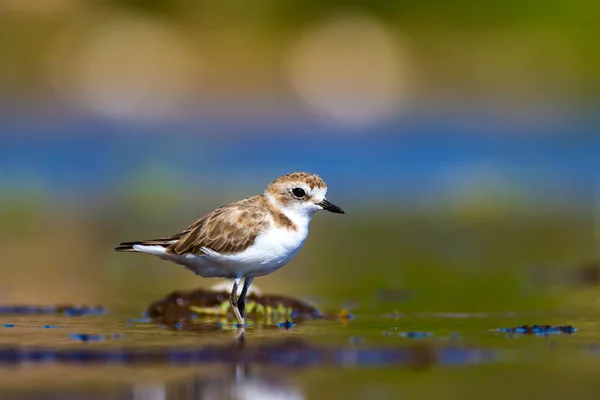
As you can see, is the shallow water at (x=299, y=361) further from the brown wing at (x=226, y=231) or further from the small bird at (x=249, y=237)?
the brown wing at (x=226, y=231)

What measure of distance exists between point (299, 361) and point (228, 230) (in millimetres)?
2705

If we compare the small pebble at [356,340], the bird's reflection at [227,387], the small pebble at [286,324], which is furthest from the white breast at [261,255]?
the bird's reflection at [227,387]

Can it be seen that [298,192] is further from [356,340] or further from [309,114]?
[309,114]

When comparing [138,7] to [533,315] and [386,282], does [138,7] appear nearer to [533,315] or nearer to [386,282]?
[386,282]

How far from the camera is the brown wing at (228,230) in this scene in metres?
10.8

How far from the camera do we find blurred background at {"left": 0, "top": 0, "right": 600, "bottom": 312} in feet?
71.7

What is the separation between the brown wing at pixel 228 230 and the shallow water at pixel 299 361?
0.76 metres

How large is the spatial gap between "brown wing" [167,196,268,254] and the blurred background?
7.19m

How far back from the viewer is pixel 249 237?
1078 centimetres

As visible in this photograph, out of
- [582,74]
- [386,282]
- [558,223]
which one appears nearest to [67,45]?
[582,74]

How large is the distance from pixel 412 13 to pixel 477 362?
90.2 ft

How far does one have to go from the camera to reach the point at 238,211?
11133 millimetres

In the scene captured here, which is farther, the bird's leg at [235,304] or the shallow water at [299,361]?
the bird's leg at [235,304]

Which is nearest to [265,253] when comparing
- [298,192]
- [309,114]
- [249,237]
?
[249,237]
